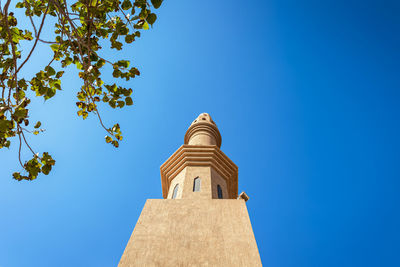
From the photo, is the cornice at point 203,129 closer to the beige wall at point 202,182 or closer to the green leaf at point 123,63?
the beige wall at point 202,182

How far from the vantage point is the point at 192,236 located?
7484mm

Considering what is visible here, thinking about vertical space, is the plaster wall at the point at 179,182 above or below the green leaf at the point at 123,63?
→ above

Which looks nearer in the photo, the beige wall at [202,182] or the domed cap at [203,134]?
the beige wall at [202,182]

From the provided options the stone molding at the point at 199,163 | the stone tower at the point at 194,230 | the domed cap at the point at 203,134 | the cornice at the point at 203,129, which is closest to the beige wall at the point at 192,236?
the stone tower at the point at 194,230

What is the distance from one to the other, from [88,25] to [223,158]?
9.05 metres

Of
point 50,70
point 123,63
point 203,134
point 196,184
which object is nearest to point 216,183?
point 196,184

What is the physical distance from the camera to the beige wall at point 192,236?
6.75m

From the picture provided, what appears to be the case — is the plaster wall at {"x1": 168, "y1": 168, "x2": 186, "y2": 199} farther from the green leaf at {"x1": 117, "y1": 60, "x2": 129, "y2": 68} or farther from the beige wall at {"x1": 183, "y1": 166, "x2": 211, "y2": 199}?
the green leaf at {"x1": 117, "y1": 60, "x2": 129, "y2": 68}

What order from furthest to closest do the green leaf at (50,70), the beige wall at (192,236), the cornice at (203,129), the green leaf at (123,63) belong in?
1. the cornice at (203,129)
2. the beige wall at (192,236)
3. the green leaf at (123,63)
4. the green leaf at (50,70)

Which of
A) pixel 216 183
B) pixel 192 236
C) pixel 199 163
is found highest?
pixel 199 163

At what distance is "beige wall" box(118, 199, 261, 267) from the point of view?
6754 mm

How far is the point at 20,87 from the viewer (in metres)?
4.63

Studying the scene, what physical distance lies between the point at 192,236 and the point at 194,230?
0.81ft

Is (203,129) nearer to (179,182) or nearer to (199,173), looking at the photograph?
(199,173)
